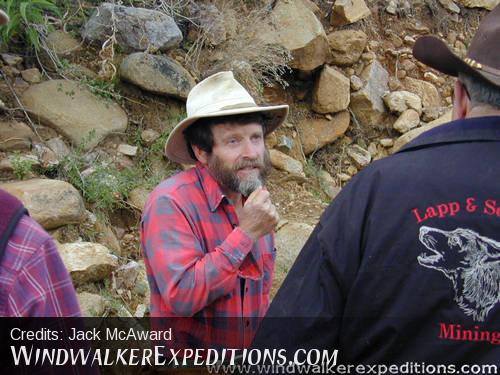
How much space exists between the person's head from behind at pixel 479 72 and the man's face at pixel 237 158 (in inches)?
45.7

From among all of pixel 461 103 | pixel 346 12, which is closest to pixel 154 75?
pixel 346 12

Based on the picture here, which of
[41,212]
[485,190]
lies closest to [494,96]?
[485,190]

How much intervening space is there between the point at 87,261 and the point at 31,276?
8.05ft

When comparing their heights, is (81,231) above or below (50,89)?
below

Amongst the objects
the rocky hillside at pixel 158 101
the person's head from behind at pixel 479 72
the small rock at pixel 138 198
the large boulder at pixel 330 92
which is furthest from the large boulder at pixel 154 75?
the person's head from behind at pixel 479 72

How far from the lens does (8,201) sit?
1222mm

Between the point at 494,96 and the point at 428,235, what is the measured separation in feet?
1.34

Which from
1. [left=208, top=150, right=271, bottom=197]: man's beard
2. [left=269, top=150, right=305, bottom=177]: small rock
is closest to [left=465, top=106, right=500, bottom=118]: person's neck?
[left=208, top=150, right=271, bottom=197]: man's beard

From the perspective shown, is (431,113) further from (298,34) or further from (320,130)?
(298,34)

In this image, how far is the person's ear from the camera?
5.28ft

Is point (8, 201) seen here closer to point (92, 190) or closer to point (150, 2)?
point (92, 190)

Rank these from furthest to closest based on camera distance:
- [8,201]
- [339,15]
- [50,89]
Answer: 1. [339,15]
2. [50,89]
3. [8,201]

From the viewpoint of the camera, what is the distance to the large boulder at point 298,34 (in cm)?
596

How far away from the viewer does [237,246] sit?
2.36 meters
